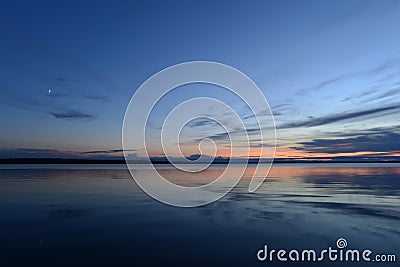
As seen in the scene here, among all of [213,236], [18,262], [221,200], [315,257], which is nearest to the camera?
[18,262]

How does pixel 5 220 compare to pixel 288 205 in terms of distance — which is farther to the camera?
pixel 288 205

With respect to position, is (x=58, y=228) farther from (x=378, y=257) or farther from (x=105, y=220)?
(x=378, y=257)

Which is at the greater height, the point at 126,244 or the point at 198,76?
the point at 198,76

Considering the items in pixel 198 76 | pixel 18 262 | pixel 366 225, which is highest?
pixel 198 76

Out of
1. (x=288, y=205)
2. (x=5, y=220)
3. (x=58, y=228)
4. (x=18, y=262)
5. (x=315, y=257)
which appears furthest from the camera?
(x=288, y=205)

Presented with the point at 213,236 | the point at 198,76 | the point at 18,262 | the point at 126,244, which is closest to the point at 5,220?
the point at 18,262

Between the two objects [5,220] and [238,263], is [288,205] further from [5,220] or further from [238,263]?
[5,220]

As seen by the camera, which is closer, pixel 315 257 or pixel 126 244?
pixel 315 257

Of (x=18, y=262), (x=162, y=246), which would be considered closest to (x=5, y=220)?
(x=18, y=262)

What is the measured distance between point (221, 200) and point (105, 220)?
6.82m

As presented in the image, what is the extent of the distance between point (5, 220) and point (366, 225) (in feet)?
41.1

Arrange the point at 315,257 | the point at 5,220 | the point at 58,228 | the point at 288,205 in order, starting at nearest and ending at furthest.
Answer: the point at 315,257 → the point at 58,228 → the point at 5,220 → the point at 288,205

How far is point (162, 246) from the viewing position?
8.16 metres

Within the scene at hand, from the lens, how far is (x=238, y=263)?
7059 mm
